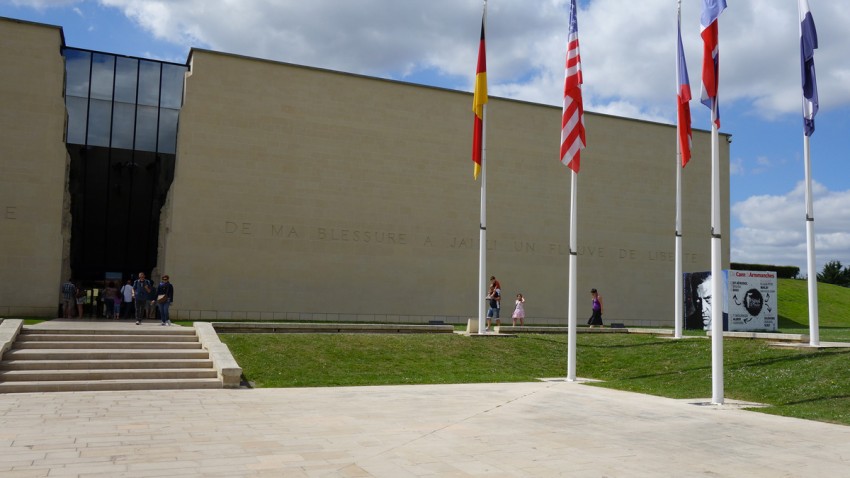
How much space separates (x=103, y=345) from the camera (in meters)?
16.1

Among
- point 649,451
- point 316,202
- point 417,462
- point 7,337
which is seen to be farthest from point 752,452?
point 316,202

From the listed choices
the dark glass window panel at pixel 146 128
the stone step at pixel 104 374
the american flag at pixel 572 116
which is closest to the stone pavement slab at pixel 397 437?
the stone step at pixel 104 374

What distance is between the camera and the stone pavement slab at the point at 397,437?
7.05m

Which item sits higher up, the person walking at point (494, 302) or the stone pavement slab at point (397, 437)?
the person walking at point (494, 302)

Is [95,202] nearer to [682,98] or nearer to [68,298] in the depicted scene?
[68,298]

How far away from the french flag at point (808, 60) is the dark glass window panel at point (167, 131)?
21.4 metres

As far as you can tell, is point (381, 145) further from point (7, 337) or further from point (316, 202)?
point (7, 337)

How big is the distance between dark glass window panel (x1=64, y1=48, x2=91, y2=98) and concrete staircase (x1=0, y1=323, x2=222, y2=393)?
12199 mm

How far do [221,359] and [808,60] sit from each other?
14022 mm

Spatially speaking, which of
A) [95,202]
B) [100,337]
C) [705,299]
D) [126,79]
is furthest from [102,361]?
[705,299]

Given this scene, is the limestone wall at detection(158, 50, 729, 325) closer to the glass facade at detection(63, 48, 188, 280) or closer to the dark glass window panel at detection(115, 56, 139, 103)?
the glass facade at detection(63, 48, 188, 280)

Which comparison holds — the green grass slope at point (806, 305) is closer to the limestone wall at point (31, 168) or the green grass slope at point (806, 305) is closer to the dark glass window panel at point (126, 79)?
the dark glass window panel at point (126, 79)

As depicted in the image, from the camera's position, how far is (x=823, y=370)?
1362 centimetres

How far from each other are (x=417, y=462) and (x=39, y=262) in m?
22.1
